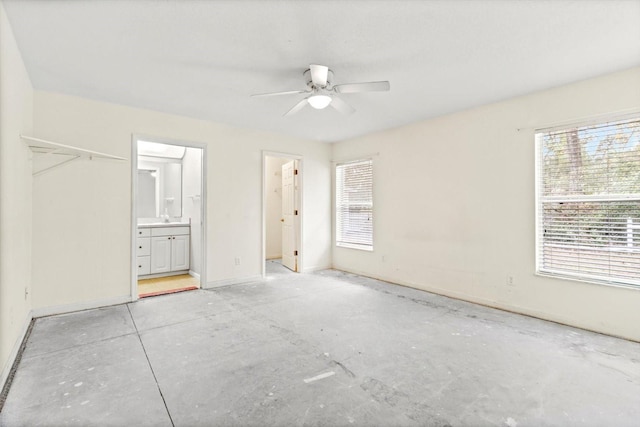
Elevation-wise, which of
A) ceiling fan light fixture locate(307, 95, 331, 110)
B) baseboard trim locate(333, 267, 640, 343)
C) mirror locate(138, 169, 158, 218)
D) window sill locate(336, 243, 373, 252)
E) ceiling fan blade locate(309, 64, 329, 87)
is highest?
ceiling fan blade locate(309, 64, 329, 87)

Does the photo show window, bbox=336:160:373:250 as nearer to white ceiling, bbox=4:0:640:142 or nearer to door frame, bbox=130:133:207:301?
white ceiling, bbox=4:0:640:142

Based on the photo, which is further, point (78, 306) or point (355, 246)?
point (355, 246)

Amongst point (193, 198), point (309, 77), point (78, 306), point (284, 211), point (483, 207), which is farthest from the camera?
point (284, 211)

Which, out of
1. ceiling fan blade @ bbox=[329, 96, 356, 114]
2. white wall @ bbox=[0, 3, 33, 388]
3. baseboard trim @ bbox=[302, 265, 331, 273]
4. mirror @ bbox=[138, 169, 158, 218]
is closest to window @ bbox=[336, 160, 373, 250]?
baseboard trim @ bbox=[302, 265, 331, 273]

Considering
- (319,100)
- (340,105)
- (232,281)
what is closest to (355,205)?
(232,281)

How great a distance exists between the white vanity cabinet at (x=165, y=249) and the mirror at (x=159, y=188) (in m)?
0.47

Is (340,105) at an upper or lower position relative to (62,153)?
upper

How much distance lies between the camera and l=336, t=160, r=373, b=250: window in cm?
530

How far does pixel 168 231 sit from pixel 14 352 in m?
3.00

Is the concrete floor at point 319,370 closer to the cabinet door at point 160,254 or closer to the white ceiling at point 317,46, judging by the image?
the cabinet door at point 160,254

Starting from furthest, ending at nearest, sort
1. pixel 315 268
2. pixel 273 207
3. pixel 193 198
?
pixel 273 207, pixel 315 268, pixel 193 198

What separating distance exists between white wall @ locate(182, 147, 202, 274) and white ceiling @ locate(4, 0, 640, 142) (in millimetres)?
1708

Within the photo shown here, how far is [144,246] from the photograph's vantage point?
4973 mm

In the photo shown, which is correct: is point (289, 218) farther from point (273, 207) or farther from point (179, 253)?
point (179, 253)
